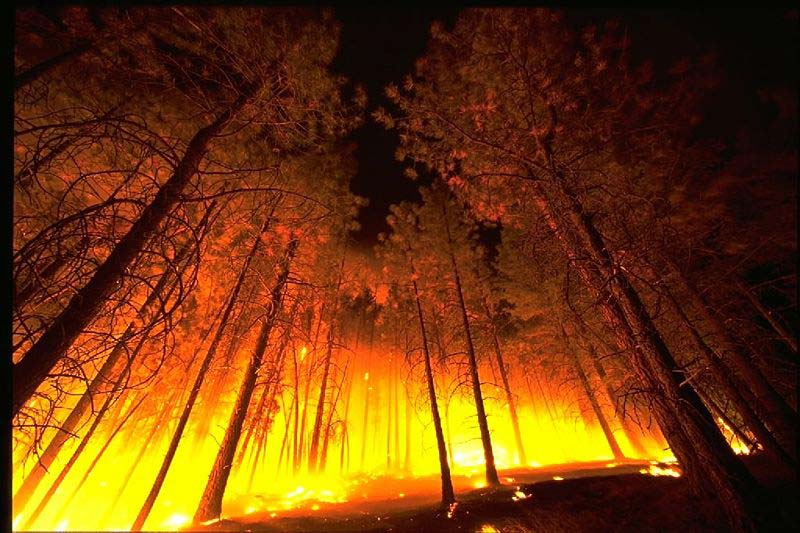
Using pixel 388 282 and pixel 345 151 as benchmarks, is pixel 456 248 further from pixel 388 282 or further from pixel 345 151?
pixel 345 151

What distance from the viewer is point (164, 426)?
36.5ft

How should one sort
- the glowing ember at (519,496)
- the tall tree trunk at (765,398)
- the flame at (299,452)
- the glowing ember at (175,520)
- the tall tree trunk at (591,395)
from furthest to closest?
the tall tree trunk at (591,395) → the flame at (299,452) → the glowing ember at (175,520) → the glowing ember at (519,496) → the tall tree trunk at (765,398)

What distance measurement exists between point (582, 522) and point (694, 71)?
5961 mm

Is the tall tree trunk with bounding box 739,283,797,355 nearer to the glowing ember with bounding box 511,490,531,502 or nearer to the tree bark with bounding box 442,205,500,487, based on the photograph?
the glowing ember with bounding box 511,490,531,502

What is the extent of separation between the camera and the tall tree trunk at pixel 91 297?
215 centimetres

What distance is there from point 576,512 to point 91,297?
6683 mm

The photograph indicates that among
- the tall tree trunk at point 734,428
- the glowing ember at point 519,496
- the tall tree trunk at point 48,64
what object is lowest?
the glowing ember at point 519,496

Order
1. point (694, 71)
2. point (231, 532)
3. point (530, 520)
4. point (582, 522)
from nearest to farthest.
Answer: point (694, 71) → point (582, 522) → point (530, 520) → point (231, 532)

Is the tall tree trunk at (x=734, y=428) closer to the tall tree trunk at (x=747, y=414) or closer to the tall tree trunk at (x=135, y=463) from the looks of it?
the tall tree trunk at (x=747, y=414)

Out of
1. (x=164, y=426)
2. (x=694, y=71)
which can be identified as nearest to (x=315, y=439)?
(x=164, y=426)

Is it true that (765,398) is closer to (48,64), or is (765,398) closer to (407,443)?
(48,64)

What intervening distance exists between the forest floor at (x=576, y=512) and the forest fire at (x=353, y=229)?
1.9 inches

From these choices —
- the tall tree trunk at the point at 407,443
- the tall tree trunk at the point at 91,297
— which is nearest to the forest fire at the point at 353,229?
the tall tree trunk at the point at 91,297

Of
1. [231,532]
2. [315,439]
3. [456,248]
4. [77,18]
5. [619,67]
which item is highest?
[456,248]
